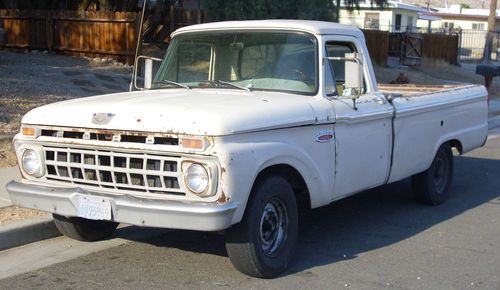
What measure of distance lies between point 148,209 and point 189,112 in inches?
30.4

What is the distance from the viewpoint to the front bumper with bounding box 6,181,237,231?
4.88 metres

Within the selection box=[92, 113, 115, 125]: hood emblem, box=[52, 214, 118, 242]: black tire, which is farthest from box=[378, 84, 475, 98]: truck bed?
box=[92, 113, 115, 125]: hood emblem

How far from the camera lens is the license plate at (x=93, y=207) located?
206 inches

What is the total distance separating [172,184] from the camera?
16.8 ft

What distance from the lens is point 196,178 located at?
16.4ft

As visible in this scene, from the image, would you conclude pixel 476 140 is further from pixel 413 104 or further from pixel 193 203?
pixel 193 203

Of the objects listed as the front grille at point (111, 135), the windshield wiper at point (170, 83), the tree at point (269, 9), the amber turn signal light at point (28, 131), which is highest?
the tree at point (269, 9)

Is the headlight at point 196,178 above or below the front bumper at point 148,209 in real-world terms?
above

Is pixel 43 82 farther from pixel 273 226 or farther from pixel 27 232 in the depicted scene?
pixel 273 226

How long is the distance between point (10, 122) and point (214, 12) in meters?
10.1

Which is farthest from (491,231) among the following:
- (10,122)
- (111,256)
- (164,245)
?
(10,122)

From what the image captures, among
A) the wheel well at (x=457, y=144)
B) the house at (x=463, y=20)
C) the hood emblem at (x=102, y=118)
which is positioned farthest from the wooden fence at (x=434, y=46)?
the house at (x=463, y=20)

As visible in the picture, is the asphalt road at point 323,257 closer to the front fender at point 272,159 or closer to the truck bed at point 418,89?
the front fender at point 272,159

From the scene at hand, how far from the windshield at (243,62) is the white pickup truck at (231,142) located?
1 centimetres
